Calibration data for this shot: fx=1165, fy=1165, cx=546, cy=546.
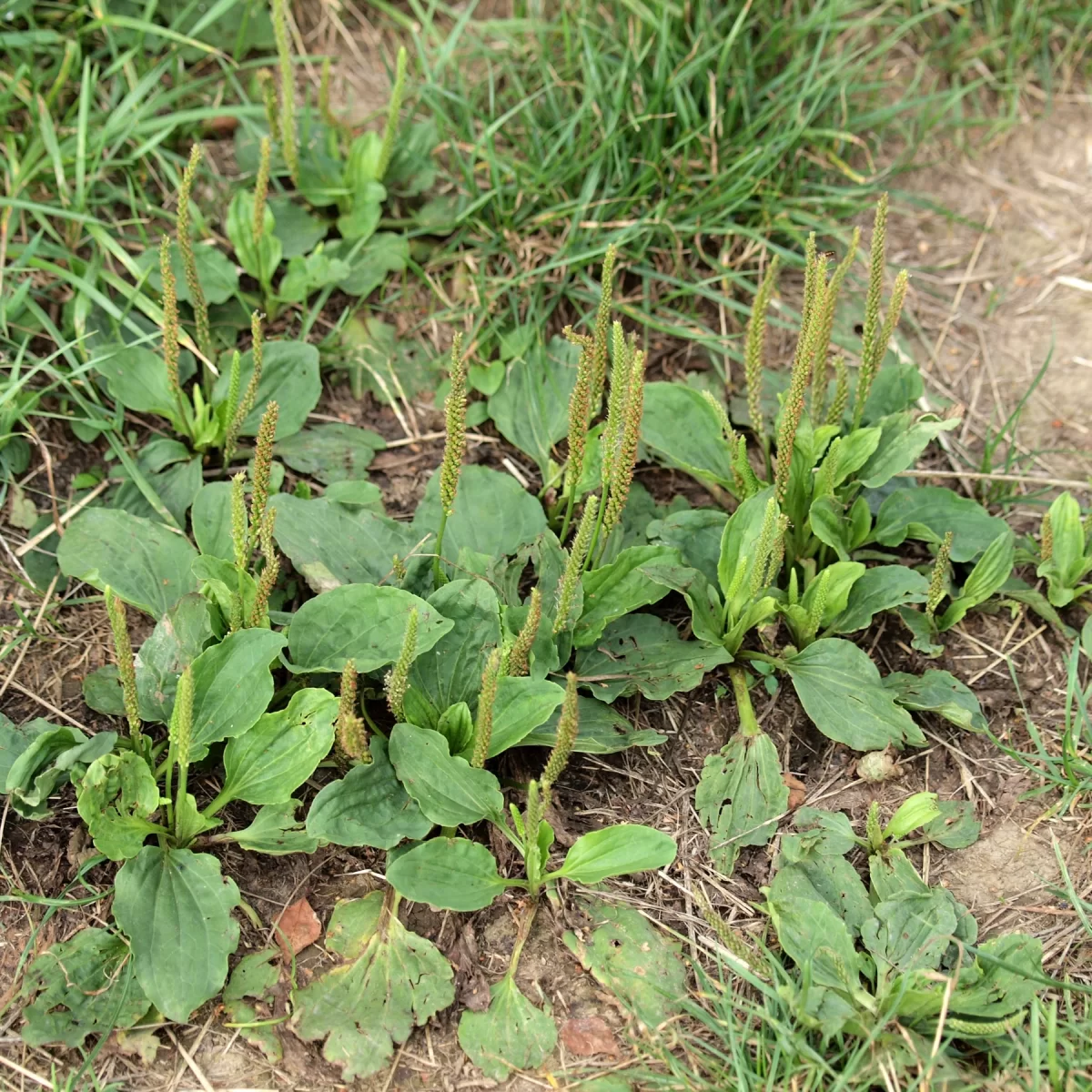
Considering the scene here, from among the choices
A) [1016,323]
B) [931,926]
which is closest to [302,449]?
[931,926]

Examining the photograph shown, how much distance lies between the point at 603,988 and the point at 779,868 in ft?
1.66

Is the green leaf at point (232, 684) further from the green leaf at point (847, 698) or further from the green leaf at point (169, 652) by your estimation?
the green leaf at point (847, 698)

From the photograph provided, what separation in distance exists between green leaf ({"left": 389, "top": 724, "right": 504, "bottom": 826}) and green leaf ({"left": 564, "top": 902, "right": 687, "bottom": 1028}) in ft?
1.15

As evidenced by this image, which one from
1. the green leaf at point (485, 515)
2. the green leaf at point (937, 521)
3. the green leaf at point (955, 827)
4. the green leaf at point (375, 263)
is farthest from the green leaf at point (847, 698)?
the green leaf at point (375, 263)

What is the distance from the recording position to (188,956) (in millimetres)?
2473

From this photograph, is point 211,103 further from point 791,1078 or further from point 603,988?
point 791,1078

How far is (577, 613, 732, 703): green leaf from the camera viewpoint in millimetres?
2955

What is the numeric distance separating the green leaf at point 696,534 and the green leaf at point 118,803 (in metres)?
1.45

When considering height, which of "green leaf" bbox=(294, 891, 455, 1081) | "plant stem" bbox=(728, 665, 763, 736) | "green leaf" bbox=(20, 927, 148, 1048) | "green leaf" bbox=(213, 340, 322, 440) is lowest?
"green leaf" bbox=(294, 891, 455, 1081)

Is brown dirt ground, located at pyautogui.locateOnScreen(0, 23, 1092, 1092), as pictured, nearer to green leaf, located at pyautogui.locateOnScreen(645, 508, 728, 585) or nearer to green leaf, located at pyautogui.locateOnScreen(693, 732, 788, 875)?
green leaf, located at pyautogui.locateOnScreen(693, 732, 788, 875)

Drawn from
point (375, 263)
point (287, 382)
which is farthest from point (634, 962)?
point (375, 263)

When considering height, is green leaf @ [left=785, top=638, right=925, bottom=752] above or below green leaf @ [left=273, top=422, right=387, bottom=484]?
below

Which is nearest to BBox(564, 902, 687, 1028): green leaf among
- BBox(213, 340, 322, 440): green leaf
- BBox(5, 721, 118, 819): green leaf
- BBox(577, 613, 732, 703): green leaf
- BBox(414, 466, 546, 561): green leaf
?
BBox(577, 613, 732, 703): green leaf

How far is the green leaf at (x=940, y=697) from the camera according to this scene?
3.02m
